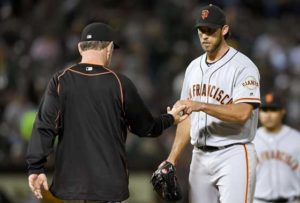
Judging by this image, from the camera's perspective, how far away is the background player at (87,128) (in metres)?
5.44

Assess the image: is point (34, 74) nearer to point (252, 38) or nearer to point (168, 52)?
point (168, 52)

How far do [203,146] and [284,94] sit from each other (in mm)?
5867

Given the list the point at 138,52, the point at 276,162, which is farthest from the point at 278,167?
the point at 138,52

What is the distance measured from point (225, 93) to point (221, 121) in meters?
0.22

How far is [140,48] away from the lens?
41.6 ft

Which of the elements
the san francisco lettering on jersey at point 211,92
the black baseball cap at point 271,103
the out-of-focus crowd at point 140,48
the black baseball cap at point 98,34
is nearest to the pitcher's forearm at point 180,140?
the san francisco lettering on jersey at point 211,92

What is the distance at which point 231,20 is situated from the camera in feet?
41.6

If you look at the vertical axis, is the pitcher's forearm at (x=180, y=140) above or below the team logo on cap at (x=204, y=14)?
below

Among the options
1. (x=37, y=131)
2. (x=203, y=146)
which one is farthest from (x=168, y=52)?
(x=37, y=131)

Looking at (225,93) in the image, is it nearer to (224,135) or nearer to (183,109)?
(224,135)

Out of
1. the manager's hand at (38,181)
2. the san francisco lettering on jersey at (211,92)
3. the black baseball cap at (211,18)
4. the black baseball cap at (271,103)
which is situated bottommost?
the manager's hand at (38,181)

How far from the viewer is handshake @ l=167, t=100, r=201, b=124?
5.70 m

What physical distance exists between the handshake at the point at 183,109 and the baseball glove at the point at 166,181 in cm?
40

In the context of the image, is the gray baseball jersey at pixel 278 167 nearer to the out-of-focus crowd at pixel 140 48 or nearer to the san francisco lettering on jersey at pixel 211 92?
the san francisco lettering on jersey at pixel 211 92
